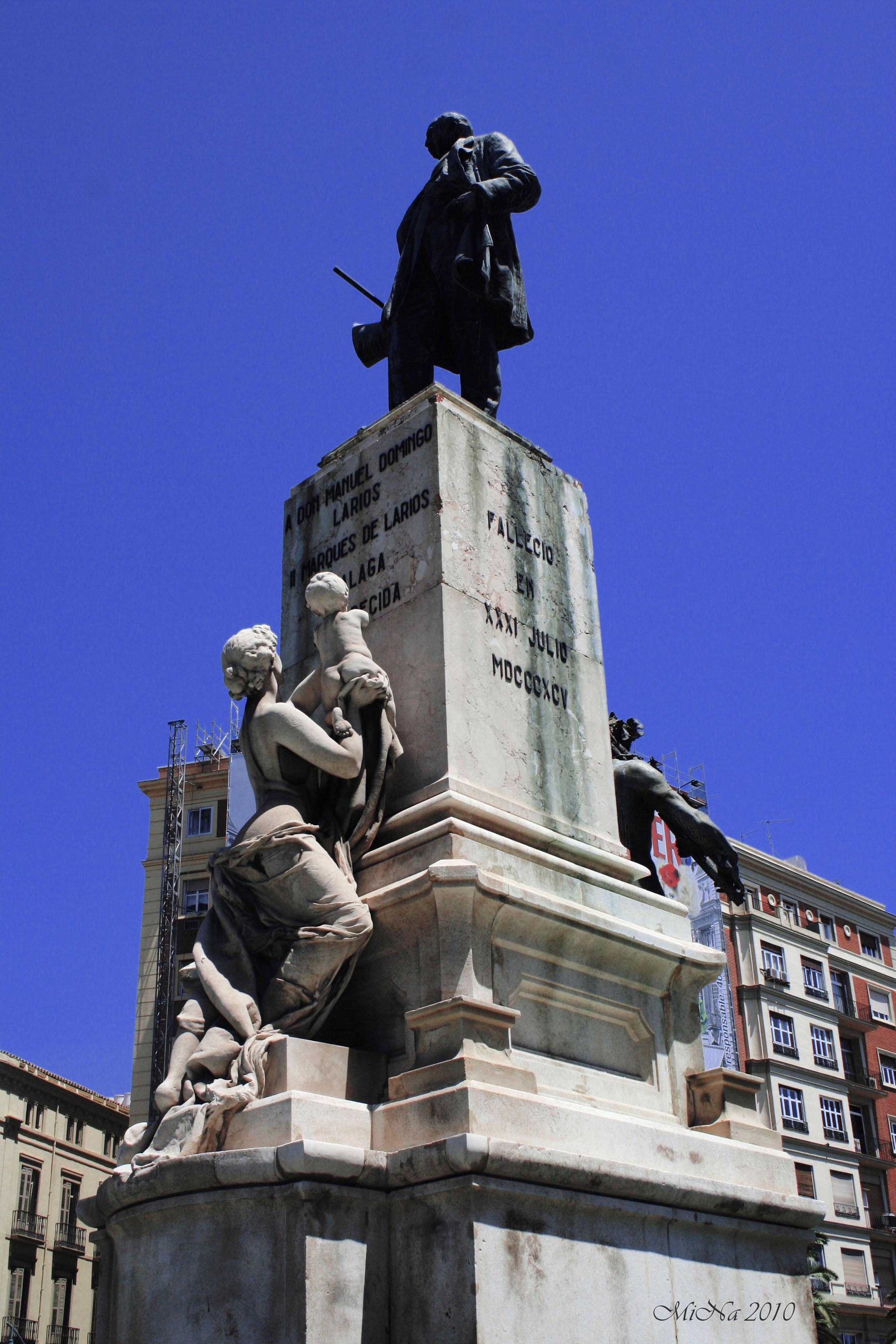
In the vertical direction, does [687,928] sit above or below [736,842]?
below

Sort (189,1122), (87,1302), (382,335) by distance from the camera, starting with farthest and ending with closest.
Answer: (87,1302)
(382,335)
(189,1122)

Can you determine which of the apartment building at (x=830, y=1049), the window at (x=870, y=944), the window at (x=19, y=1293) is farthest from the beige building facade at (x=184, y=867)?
the window at (x=870, y=944)

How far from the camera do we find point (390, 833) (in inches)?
274

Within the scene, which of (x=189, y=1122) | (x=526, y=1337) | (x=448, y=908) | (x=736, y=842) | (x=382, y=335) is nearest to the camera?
(x=526, y=1337)

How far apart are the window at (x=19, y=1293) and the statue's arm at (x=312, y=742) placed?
4281 cm

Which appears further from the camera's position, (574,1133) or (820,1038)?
(820,1038)

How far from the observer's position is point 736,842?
5256cm

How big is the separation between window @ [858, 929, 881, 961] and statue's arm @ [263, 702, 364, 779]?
5639cm

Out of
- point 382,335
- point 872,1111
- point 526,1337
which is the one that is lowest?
point 526,1337

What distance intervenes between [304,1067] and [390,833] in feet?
4.70

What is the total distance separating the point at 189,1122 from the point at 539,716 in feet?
9.88

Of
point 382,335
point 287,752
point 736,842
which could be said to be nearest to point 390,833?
point 287,752

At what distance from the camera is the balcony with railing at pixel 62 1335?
146ft

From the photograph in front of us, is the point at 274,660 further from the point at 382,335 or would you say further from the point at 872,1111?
the point at 872,1111
